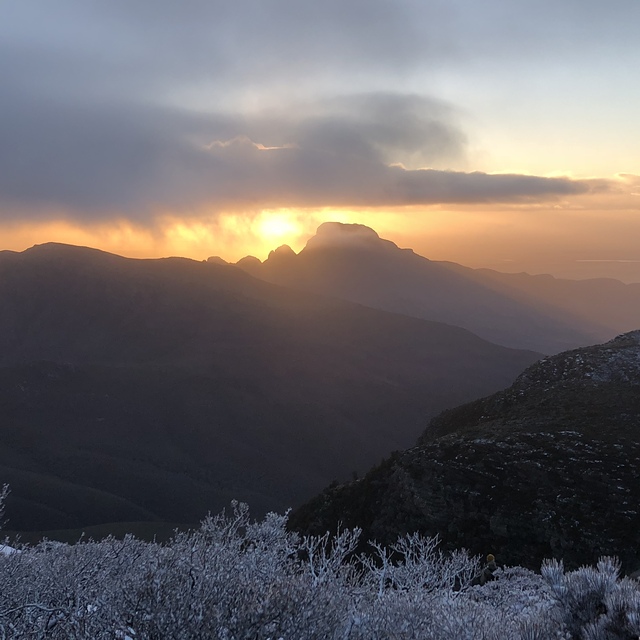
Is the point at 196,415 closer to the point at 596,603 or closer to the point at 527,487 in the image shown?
the point at 527,487

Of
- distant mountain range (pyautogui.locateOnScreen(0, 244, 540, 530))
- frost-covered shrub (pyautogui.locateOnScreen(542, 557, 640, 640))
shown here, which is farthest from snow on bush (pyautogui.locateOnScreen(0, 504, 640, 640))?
distant mountain range (pyautogui.locateOnScreen(0, 244, 540, 530))

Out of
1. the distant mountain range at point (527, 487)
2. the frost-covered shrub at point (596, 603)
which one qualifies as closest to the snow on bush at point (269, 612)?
the frost-covered shrub at point (596, 603)

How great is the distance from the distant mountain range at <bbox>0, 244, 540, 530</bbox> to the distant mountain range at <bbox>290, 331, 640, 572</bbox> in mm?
56718

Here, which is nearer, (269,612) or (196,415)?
(269,612)

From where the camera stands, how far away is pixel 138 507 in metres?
81.0

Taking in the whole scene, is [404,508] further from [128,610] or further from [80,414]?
[80,414]

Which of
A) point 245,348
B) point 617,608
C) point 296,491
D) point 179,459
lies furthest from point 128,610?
point 245,348

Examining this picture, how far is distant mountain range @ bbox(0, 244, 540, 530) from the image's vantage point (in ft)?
292

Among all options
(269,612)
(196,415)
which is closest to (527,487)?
(269,612)

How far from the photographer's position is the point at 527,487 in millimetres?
26641

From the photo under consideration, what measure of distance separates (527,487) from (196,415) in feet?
356

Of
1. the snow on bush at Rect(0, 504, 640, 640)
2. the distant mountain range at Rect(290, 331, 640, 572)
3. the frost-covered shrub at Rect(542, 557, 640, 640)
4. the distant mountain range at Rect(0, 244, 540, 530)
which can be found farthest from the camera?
the distant mountain range at Rect(0, 244, 540, 530)

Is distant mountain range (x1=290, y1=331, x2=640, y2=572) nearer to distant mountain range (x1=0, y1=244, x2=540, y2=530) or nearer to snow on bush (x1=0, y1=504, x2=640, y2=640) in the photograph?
snow on bush (x1=0, y1=504, x2=640, y2=640)

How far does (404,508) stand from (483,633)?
20532 mm
